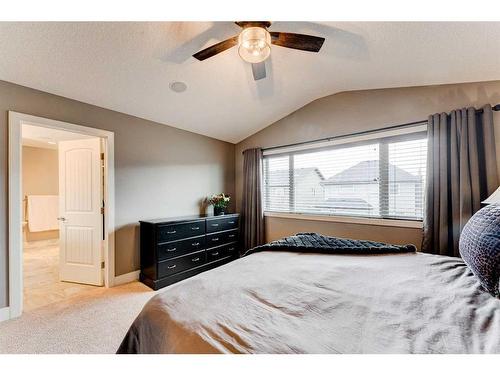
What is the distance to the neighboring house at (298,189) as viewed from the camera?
11.6ft

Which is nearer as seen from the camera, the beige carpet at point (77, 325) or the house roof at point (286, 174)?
the beige carpet at point (77, 325)

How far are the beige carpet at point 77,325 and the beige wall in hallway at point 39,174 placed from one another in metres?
4.07

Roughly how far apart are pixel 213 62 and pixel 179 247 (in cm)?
233

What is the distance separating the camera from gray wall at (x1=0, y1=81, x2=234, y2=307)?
7.34 feet

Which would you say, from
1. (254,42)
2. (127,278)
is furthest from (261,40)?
(127,278)

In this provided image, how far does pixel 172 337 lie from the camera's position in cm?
87

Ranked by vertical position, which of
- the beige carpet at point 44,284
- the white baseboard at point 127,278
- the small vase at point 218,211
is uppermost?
the small vase at point 218,211

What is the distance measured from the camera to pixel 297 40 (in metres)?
1.61

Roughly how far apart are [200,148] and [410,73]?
3.05 m

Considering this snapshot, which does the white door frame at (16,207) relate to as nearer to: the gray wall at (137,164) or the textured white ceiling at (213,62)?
the gray wall at (137,164)

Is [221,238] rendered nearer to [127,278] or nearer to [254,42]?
[127,278]

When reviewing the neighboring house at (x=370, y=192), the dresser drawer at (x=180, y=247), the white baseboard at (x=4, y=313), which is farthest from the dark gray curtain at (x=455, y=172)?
the white baseboard at (x=4, y=313)
